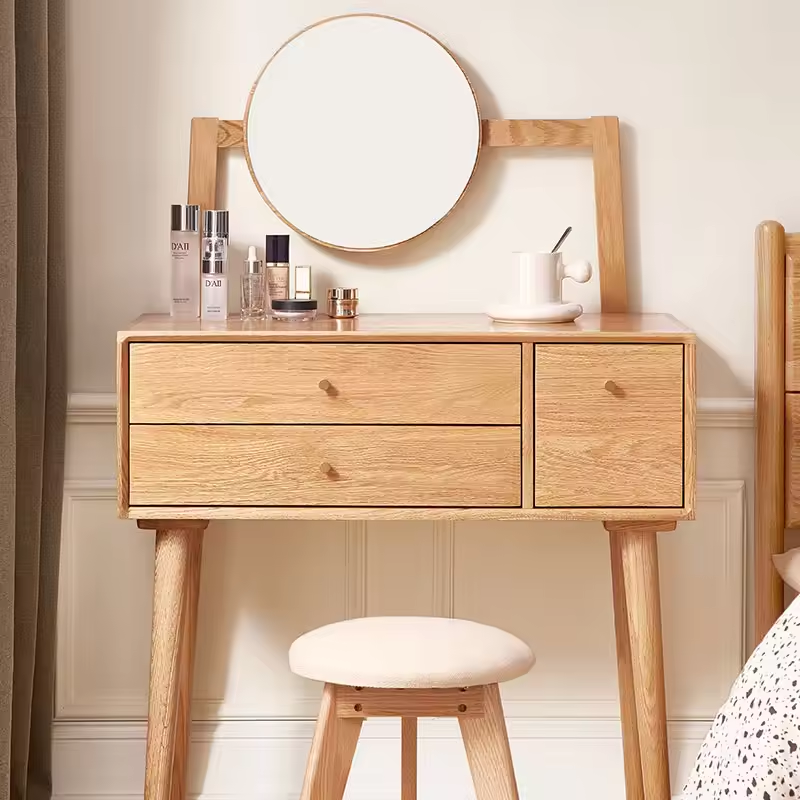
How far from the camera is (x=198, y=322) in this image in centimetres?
194

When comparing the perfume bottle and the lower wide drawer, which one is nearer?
the lower wide drawer

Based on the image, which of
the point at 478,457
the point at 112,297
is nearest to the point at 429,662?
the point at 478,457

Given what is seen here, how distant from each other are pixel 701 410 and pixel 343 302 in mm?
719

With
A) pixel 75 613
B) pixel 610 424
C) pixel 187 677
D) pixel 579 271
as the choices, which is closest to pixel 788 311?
pixel 579 271

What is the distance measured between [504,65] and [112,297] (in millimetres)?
866

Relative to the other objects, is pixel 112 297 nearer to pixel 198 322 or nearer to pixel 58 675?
pixel 198 322

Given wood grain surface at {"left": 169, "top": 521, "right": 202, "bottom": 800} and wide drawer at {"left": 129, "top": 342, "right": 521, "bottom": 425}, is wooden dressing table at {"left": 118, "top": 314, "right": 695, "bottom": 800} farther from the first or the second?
wood grain surface at {"left": 169, "top": 521, "right": 202, "bottom": 800}

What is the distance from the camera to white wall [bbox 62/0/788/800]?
213cm

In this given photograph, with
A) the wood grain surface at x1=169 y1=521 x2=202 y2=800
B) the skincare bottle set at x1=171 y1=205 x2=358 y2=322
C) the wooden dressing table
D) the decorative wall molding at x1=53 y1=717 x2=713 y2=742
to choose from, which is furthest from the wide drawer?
the decorative wall molding at x1=53 y1=717 x2=713 y2=742

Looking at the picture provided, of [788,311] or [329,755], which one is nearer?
[329,755]

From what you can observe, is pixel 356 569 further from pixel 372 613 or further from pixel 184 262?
pixel 184 262

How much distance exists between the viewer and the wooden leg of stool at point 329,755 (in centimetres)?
152

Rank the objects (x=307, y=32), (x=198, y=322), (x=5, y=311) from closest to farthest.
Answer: (x=5, y=311)
(x=198, y=322)
(x=307, y=32)

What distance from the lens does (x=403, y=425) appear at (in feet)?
5.69
